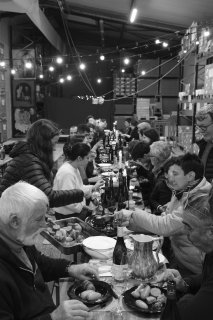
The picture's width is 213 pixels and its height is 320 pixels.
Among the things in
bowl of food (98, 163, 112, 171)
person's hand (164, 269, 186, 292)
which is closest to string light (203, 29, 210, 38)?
bowl of food (98, 163, 112, 171)

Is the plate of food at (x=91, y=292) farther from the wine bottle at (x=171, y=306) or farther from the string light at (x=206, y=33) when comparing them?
the string light at (x=206, y=33)

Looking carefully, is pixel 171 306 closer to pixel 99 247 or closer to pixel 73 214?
pixel 99 247

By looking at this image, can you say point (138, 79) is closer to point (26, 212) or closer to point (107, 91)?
point (107, 91)

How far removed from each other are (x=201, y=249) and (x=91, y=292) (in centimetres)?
66

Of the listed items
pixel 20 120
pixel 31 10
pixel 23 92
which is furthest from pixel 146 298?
pixel 23 92

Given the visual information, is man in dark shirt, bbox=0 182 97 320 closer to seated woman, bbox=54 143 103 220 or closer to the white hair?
the white hair

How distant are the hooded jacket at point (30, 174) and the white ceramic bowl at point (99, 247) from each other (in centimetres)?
70

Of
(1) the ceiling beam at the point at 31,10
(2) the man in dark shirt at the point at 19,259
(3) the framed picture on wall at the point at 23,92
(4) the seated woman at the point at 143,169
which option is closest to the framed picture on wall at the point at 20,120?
(3) the framed picture on wall at the point at 23,92

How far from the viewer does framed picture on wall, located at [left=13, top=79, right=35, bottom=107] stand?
40.5ft

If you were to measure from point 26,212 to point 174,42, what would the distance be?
12.2m

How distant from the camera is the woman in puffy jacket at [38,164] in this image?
285 cm

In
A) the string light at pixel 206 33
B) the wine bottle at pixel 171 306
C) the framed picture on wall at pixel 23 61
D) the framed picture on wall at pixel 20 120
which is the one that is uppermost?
Answer: the framed picture on wall at pixel 23 61

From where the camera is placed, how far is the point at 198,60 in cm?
711

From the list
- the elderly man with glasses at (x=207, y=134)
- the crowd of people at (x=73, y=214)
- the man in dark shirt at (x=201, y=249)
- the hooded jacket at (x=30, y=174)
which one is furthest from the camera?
the elderly man with glasses at (x=207, y=134)
